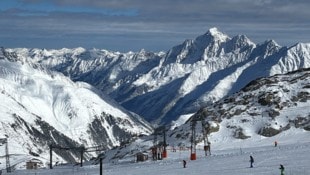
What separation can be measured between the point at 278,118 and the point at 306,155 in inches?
3988

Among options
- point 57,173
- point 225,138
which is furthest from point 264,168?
point 225,138

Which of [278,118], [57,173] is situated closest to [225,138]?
[278,118]

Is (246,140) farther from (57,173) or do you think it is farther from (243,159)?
(243,159)

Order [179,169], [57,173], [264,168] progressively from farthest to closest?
[57,173] < [179,169] < [264,168]

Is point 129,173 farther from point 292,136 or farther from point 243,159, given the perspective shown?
point 292,136

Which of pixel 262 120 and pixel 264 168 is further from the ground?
pixel 262 120

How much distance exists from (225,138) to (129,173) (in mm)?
84008

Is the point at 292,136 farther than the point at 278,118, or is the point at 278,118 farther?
the point at 278,118

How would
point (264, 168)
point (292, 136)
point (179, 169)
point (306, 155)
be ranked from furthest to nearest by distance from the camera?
point (292, 136), point (179, 169), point (306, 155), point (264, 168)

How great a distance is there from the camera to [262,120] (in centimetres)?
19675

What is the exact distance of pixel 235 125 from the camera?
195000 millimetres

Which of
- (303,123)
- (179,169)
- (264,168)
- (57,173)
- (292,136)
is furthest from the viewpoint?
(303,123)

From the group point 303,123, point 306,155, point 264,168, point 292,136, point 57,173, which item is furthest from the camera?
point 303,123

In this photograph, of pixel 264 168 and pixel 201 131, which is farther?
pixel 201 131
